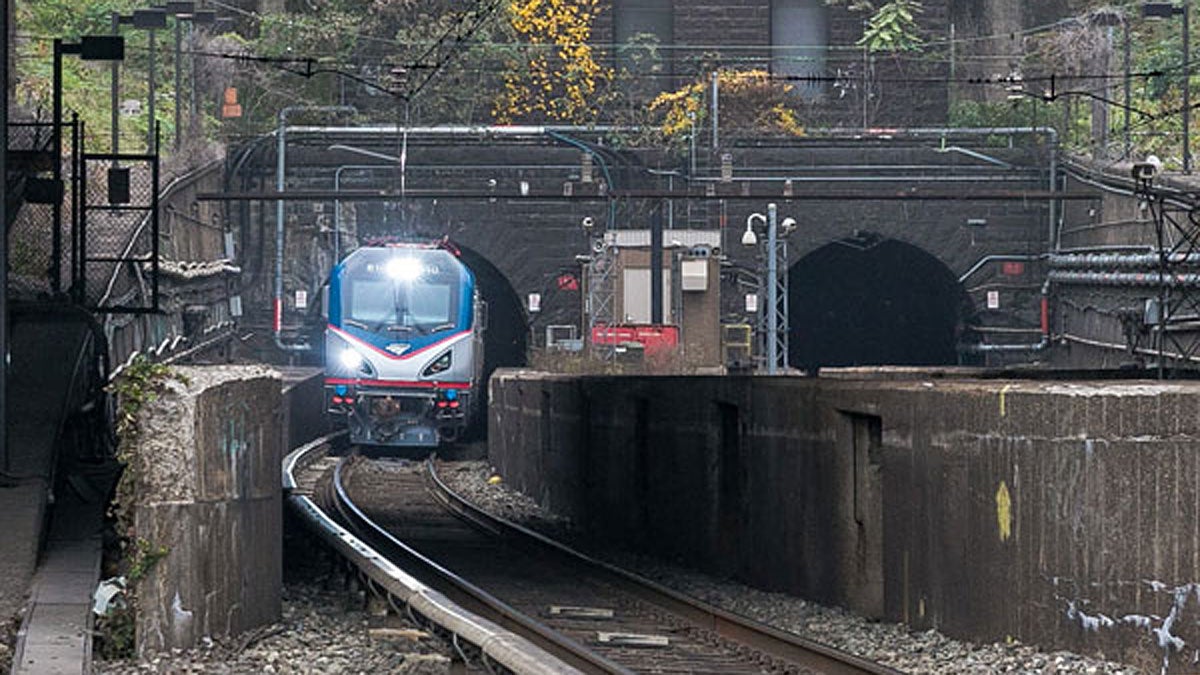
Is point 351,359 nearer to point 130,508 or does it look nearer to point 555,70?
point 555,70

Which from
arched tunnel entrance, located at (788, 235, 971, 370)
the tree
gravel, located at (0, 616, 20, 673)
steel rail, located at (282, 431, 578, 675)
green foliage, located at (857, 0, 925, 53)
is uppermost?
green foliage, located at (857, 0, 925, 53)

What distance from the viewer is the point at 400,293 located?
40781mm

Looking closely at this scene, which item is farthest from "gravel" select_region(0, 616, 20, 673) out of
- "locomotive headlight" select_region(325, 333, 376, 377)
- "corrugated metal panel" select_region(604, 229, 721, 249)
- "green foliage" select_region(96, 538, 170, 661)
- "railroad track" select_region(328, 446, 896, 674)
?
"corrugated metal panel" select_region(604, 229, 721, 249)

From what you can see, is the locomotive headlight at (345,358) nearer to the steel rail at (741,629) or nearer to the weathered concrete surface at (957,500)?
the steel rail at (741,629)

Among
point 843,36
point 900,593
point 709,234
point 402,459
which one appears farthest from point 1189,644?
point 843,36

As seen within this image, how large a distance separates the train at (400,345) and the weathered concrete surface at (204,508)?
26082 millimetres

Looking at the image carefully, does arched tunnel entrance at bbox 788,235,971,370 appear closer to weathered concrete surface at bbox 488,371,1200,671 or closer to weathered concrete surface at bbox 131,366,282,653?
weathered concrete surface at bbox 488,371,1200,671

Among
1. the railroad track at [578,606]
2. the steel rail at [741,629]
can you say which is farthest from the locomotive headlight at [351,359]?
the steel rail at [741,629]

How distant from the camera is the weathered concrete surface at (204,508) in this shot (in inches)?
494

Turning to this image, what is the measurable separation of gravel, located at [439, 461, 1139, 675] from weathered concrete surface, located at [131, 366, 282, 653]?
3770mm

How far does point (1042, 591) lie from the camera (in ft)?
42.5

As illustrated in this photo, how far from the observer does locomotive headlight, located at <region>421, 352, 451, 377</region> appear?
133 feet

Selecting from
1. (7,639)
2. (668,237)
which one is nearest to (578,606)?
(7,639)

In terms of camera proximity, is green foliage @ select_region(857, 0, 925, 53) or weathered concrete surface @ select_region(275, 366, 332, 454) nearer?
weathered concrete surface @ select_region(275, 366, 332, 454)
